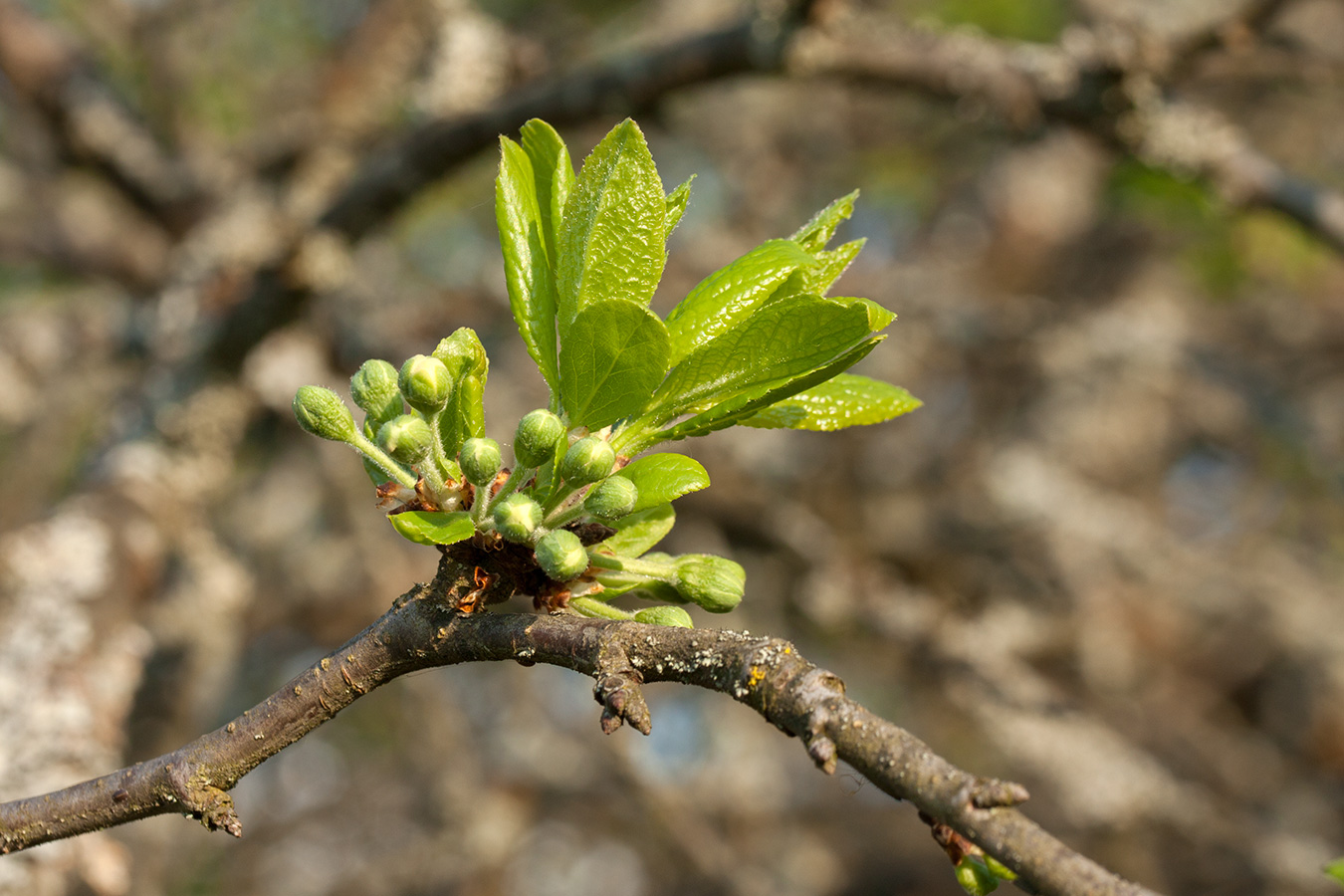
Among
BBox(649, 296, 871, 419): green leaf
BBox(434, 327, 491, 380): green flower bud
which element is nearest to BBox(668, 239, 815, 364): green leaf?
BBox(649, 296, 871, 419): green leaf

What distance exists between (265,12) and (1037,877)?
17.7ft

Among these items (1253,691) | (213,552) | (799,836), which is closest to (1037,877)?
(213,552)

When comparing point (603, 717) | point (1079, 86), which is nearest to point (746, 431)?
point (1079, 86)

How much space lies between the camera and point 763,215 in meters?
4.05

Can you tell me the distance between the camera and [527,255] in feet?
2.56

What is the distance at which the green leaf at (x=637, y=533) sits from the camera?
0.86 m

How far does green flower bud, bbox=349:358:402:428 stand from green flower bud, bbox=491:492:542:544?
0.13 metres

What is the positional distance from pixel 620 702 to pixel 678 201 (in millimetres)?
409

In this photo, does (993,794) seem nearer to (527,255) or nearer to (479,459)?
(479,459)

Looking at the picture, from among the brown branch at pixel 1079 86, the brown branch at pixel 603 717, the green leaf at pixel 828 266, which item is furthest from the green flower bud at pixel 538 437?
the brown branch at pixel 1079 86

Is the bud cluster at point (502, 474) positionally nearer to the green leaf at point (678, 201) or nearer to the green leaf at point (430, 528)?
the green leaf at point (430, 528)

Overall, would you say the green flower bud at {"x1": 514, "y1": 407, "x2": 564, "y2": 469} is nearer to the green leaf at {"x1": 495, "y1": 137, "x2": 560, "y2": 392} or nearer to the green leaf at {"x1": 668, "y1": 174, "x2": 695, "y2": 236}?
the green leaf at {"x1": 495, "y1": 137, "x2": 560, "y2": 392}

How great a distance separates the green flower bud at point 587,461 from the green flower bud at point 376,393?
0.50 feet

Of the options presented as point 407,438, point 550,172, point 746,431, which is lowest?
point 407,438
